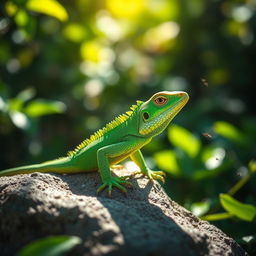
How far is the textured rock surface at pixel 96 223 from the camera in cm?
322

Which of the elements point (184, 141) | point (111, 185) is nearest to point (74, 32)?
point (184, 141)

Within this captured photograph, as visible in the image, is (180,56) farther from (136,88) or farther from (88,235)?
(88,235)

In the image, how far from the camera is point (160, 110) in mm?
4395

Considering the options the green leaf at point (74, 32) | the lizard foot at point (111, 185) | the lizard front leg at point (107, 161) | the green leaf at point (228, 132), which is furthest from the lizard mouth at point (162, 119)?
the green leaf at point (74, 32)

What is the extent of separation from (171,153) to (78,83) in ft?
11.5

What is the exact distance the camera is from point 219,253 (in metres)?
3.70

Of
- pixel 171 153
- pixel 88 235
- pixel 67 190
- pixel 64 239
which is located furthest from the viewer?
pixel 171 153

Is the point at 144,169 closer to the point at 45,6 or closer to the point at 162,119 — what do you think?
the point at 162,119

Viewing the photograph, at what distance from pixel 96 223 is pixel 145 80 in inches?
272

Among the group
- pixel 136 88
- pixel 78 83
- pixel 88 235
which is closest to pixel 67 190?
pixel 88 235

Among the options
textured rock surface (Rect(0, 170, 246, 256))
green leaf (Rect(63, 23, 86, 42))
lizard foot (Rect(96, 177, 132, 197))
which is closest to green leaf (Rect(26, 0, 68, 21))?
textured rock surface (Rect(0, 170, 246, 256))

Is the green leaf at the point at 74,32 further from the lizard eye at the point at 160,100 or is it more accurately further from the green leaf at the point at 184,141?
the lizard eye at the point at 160,100

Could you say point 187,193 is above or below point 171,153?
below

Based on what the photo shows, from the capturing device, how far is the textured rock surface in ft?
10.6
